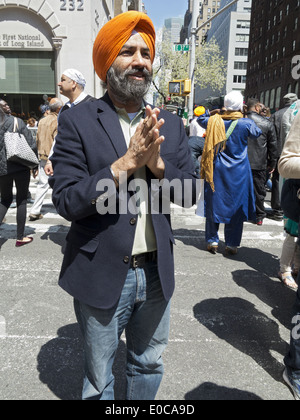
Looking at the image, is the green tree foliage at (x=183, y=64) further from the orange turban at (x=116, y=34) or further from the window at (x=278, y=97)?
the orange turban at (x=116, y=34)

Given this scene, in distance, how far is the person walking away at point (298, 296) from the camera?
238cm

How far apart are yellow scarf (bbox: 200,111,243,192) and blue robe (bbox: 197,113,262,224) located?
7 centimetres

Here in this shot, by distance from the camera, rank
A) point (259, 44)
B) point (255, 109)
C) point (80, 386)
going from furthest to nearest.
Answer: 1. point (259, 44)
2. point (255, 109)
3. point (80, 386)

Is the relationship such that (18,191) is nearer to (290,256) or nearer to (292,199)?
(290,256)

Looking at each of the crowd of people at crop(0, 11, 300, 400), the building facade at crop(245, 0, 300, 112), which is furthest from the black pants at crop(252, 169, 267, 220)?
the building facade at crop(245, 0, 300, 112)

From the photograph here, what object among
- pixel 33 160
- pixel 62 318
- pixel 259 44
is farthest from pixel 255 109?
pixel 259 44

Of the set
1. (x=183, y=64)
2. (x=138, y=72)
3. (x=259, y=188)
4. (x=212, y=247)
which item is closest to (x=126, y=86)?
(x=138, y=72)

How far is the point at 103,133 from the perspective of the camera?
64.5 inches

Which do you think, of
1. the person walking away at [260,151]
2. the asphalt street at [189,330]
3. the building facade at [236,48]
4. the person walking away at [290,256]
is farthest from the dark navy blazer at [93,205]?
the building facade at [236,48]

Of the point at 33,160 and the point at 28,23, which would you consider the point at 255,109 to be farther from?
the point at 28,23

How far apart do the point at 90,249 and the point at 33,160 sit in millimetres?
3696

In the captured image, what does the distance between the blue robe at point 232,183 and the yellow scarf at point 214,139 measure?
73 millimetres

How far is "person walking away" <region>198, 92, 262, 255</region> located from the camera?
4.91m
